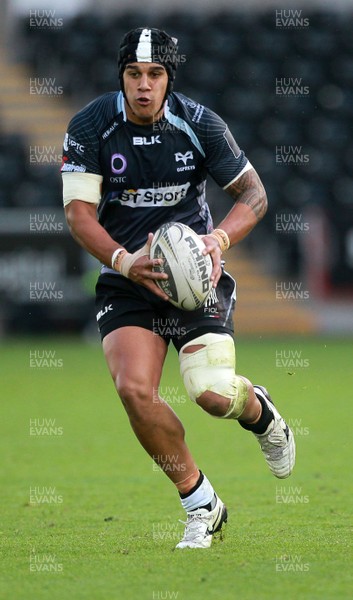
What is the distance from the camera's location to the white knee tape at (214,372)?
5281 millimetres

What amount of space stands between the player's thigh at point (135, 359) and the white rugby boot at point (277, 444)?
2.29 ft

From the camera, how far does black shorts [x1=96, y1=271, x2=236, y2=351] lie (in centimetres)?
547

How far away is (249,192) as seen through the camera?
5.61 meters

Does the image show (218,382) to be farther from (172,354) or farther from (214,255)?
(172,354)

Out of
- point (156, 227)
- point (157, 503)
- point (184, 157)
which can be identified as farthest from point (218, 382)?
point (157, 503)

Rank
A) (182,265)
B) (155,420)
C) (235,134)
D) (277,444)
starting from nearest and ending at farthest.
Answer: (182,265) < (155,420) < (277,444) < (235,134)

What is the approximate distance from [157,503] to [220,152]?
2.23m

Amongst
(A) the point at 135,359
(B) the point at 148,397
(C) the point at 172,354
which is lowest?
(C) the point at 172,354

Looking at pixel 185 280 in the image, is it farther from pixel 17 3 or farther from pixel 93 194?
pixel 17 3

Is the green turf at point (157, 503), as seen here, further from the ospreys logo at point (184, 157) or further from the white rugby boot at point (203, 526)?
the ospreys logo at point (184, 157)

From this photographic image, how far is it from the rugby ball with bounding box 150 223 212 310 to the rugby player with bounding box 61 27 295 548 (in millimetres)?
48

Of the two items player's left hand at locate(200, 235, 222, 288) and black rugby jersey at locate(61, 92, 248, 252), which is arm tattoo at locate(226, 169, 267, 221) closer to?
black rugby jersey at locate(61, 92, 248, 252)

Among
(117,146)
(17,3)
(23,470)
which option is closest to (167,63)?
(117,146)

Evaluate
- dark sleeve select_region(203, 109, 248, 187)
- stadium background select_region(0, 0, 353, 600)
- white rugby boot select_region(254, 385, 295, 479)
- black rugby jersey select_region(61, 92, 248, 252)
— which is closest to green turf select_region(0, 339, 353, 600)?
stadium background select_region(0, 0, 353, 600)
